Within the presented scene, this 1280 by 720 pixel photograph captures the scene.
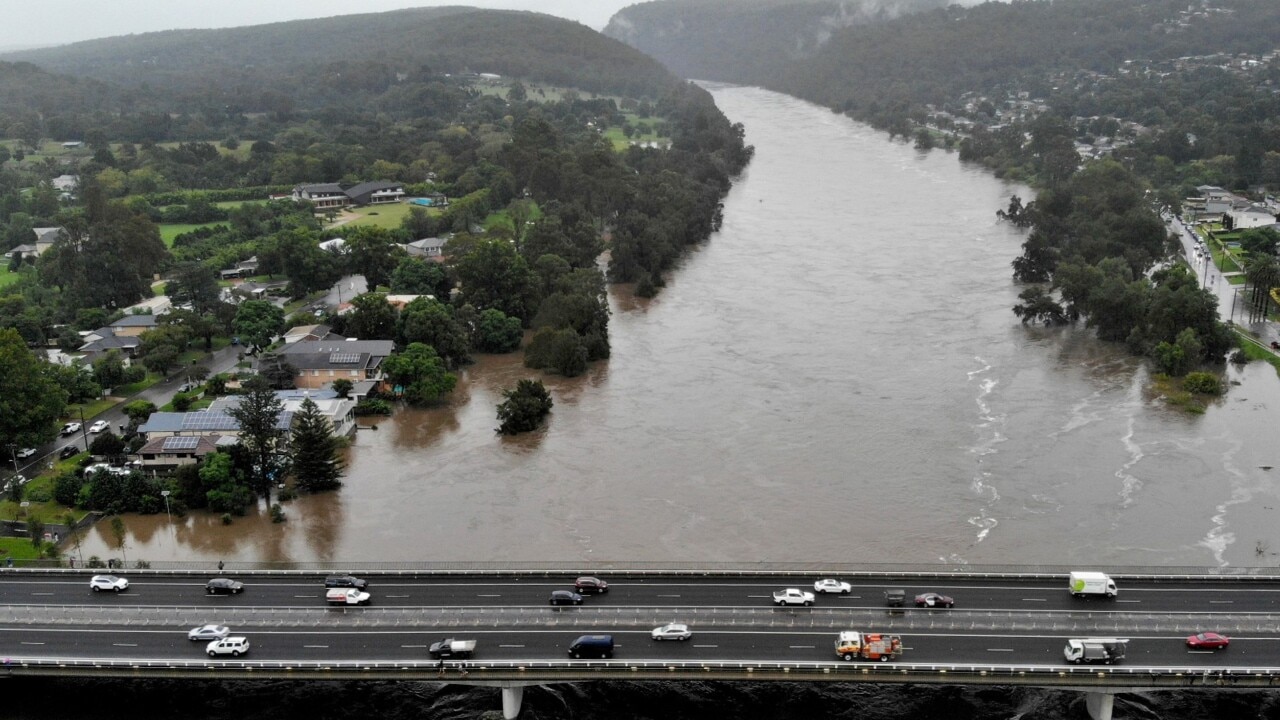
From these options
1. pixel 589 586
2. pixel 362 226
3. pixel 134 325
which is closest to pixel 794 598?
pixel 589 586

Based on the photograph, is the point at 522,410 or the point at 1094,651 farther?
the point at 522,410


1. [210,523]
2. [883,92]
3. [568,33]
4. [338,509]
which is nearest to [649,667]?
[338,509]

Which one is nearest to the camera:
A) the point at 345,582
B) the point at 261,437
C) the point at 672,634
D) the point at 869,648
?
the point at 869,648

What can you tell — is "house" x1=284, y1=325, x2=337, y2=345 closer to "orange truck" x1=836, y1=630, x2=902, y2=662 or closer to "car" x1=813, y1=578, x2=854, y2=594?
"car" x1=813, y1=578, x2=854, y2=594

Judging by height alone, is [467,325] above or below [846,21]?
below

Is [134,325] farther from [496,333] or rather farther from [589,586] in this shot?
[589,586]

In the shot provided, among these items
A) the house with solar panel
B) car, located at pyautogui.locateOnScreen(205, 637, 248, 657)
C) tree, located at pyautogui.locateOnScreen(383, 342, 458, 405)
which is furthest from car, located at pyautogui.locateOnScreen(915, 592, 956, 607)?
the house with solar panel

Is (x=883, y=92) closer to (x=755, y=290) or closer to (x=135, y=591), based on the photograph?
(x=755, y=290)

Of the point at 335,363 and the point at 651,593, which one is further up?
the point at 335,363

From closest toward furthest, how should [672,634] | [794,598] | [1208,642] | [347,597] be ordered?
1. [1208,642]
2. [672,634]
3. [794,598]
4. [347,597]
